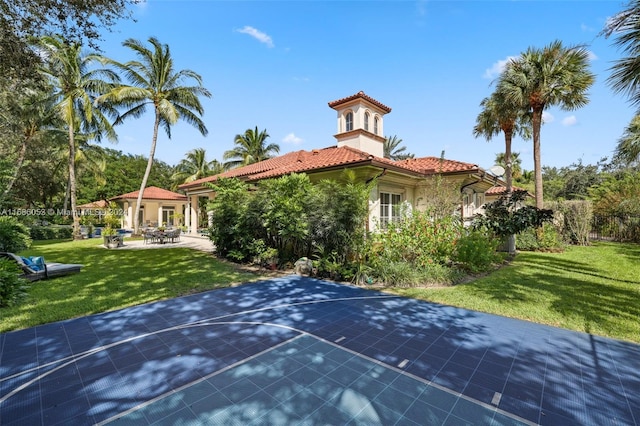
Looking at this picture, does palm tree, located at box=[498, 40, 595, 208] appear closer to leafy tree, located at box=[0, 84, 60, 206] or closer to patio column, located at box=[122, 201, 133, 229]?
leafy tree, located at box=[0, 84, 60, 206]

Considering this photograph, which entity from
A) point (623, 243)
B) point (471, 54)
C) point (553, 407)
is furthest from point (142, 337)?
point (623, 243)

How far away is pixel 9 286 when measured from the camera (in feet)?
20.8

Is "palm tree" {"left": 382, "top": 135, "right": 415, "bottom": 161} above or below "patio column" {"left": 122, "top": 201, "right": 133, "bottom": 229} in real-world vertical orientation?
above

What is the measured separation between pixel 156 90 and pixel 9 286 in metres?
18.4

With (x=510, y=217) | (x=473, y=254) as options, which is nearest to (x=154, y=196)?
(x=473, y=254)

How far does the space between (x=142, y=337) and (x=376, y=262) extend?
253 inches

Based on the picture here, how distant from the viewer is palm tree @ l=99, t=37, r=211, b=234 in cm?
1931

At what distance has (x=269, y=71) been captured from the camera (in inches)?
507

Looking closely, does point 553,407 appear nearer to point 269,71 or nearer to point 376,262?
point 376,262

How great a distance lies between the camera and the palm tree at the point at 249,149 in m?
33.7

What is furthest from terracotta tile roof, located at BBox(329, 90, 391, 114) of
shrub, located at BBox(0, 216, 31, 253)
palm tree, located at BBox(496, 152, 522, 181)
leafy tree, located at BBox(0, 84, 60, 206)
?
palm tree, located at BBox(496, 152, 522, 181)

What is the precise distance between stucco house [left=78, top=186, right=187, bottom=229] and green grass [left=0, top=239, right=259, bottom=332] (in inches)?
697

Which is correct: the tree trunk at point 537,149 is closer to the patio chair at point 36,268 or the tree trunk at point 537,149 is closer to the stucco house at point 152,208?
the patio chair at point 36,268

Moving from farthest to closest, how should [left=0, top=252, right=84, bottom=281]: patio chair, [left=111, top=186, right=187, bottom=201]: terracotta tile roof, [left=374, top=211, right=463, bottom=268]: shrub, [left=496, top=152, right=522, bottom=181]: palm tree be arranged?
[left=496, top=152, right=522, bottom=181]: palm tree
[left=111, top=186, right=187, bottom=201]: terracotta tile roof
[left=374, top=211, right=463, bottom=268]: shrub
[left=0, top=252, right=84, bottom=281]: patio chair
